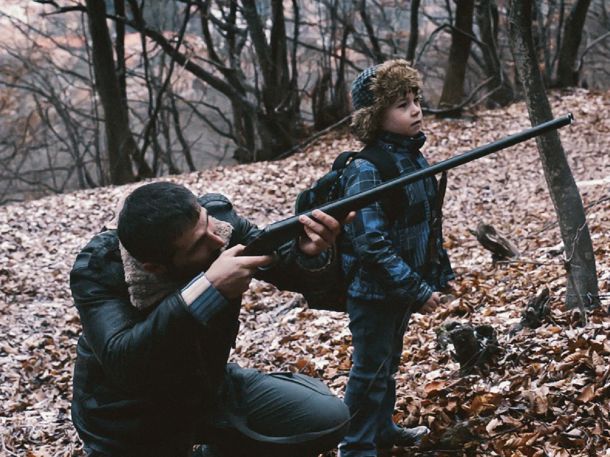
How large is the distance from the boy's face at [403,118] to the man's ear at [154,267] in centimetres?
136

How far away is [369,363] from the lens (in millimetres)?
3602

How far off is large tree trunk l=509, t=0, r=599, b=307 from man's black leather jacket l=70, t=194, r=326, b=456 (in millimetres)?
2096

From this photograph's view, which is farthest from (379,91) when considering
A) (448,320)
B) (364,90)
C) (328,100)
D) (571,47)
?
(571,47)

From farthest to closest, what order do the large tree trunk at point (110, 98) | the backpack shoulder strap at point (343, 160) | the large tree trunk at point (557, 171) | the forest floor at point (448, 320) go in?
the large tree trunk at point (110, 98) → the large tree trunk at point (557, 171) → the forest floor at point (448, 320) → the backpack shoulder strap at point (343, 160)

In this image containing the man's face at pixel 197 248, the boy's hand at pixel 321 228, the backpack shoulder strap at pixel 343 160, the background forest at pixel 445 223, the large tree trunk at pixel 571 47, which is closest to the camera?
the man's face at pixel 197 248

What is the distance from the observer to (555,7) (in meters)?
19.8

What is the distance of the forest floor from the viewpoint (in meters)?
3.84

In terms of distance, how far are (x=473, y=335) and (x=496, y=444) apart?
0.81 meters

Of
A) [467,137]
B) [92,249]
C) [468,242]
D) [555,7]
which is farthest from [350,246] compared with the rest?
[555,7]

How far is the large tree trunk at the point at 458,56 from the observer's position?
49.8 feet

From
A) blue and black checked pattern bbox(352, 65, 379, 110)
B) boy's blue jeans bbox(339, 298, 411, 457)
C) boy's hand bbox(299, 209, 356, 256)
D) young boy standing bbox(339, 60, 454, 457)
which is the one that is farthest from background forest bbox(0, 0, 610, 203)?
boy's hand bbox(299, 209, 356, 256)

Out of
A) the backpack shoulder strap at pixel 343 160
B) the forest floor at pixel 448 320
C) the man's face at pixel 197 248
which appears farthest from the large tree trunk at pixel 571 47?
the man's face at pixel 197 248

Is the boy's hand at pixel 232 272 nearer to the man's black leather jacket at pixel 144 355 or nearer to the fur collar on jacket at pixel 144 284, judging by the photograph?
the man's black leather jacket at pixel 144 355

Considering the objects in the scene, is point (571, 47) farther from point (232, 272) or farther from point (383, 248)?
point (232, 272)
